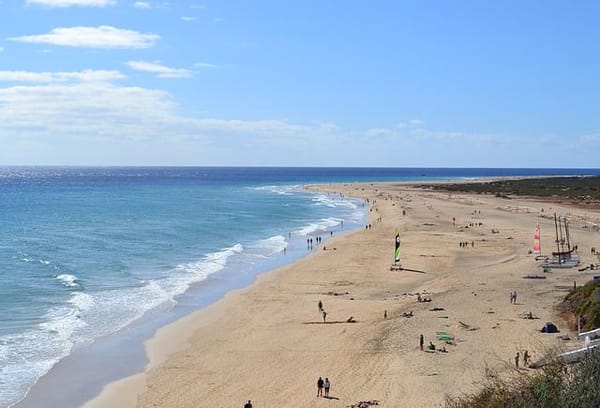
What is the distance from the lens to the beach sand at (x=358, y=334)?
72.0 feet

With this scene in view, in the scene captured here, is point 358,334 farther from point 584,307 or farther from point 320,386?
point 584,307

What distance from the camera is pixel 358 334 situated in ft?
92.3

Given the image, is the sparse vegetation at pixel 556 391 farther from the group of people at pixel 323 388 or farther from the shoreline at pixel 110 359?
the shoreline at pixel 110 359

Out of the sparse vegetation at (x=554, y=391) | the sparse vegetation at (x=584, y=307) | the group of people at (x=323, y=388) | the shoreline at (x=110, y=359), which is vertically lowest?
the shoreline at (x=110, y=359)

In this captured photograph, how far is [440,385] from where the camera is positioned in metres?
21.5

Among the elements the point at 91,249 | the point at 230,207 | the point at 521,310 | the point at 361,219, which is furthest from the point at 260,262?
the point at 230,207

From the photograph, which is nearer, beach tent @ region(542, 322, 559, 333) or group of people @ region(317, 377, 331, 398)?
group of people @ region(317, 377, 331, 398)

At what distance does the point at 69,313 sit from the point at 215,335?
322 inches

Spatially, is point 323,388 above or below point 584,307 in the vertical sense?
→ below

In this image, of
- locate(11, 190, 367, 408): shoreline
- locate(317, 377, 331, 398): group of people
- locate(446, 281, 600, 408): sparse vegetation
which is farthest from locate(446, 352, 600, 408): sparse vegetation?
locate(11, 190, 367, 408): shoreline

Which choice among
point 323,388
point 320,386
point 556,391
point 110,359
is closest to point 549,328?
point 323,388

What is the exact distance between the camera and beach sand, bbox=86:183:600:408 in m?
22.0

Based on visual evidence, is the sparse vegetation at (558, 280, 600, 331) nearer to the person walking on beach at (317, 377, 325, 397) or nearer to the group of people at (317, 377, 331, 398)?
the group of people at (317, 377, 331, 398)

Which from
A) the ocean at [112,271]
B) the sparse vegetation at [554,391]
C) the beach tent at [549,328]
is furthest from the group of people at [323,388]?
the beach tent at [549,328]
